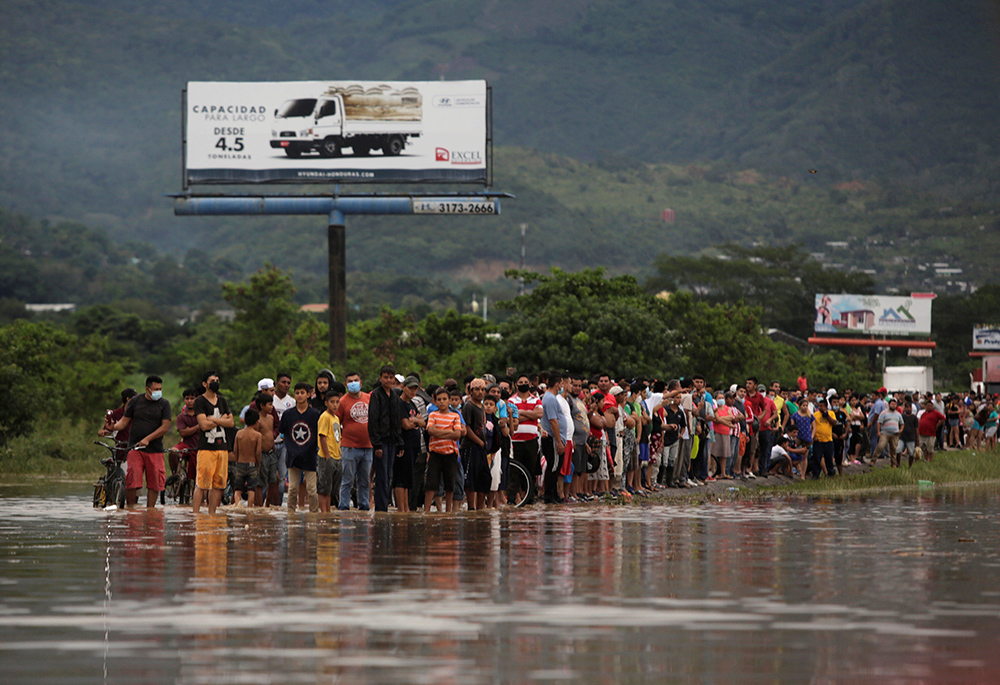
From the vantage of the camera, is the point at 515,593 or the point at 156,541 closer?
the point at 515,593

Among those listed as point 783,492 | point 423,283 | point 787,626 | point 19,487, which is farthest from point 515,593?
point 423,283

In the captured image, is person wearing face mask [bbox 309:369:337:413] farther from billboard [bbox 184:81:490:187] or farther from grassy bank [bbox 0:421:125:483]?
billboard [bbox 184:81:490:187]

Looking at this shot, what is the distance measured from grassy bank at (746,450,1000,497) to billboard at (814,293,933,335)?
74.1 metres

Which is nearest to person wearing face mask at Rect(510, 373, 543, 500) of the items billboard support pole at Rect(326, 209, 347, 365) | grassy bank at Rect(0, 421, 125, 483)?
grassy bank at Rect(0, 421, 125, 483)

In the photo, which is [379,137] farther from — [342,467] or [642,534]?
[642,534]

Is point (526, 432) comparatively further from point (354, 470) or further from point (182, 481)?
point (182, 481)

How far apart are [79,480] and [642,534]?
20.5 metres

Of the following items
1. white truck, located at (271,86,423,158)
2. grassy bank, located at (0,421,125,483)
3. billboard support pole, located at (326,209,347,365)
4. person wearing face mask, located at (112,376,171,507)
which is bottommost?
grassy bank, located at (0,421,125,483)

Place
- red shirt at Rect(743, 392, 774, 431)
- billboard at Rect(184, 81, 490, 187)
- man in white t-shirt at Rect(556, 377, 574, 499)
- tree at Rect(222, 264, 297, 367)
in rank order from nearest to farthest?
man in white t-shirt at Rect(556, 377, 574, 499) → red shirt at Rect(743, 392, 774, 431) → billboard at Rect(184, 81, 490, 187) → tree at Rect(222, 264, 297, 367)

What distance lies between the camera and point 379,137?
44906 mm

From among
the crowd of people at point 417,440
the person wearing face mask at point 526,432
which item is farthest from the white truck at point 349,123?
the person wearing face mask at point 526,432

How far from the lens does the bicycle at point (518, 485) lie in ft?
63.8

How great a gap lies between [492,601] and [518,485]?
9.30m

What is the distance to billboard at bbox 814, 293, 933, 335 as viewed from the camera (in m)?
110
